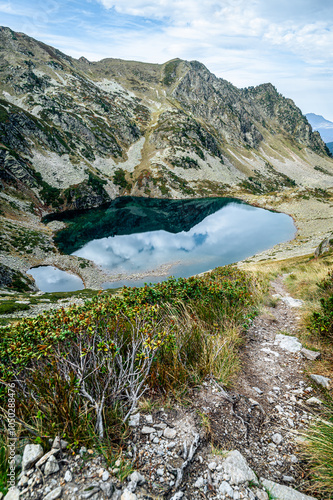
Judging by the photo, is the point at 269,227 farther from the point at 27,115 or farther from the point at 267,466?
the point at 27,115

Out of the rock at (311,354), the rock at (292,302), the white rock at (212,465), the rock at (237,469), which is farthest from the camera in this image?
the rock at (292,302)

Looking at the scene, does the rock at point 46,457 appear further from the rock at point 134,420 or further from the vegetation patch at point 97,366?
the rock at point 134,420

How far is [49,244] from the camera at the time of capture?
59.9 meters

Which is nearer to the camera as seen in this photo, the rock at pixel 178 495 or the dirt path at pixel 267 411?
the rock at pixel 178 495

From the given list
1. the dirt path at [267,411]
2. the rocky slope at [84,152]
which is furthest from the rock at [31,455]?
the rocky slope at [84,152]

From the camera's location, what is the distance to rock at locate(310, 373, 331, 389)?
4.67m

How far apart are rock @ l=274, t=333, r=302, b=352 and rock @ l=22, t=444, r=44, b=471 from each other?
616cm

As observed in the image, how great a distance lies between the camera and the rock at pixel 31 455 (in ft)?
9.41

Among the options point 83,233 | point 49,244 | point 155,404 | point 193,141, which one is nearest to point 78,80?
point 193,141

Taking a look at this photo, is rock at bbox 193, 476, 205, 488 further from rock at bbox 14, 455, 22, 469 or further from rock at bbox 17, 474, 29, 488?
rock at bbox 14, 455, 22, 469

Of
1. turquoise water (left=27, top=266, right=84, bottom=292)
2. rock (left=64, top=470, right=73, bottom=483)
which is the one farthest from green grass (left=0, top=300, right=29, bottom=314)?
rock (left=64, top=470, right=73, bottom=483)

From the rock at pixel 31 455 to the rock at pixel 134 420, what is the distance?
1250mm

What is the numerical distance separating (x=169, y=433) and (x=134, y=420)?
0.60 meters

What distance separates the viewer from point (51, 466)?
109 inches
